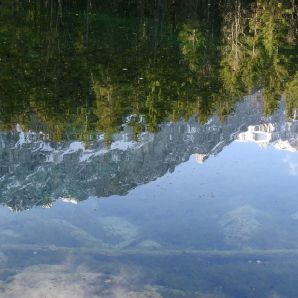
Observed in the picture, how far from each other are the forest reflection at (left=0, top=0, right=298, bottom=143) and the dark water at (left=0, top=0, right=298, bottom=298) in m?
0.10

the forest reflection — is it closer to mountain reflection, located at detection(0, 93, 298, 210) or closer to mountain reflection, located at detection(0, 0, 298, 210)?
mountain reflection, located at detection(0, 0, 298, 210)

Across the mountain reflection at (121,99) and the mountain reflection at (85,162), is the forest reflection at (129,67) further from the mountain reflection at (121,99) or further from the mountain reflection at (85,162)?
the mountain reflection at (85,162)

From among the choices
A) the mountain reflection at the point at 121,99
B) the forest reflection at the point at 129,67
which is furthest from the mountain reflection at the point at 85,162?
the forest reflection at the point at 129,67

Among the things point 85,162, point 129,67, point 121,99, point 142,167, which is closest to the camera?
point 85,162

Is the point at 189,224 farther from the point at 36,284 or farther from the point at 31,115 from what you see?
the point at 31,115

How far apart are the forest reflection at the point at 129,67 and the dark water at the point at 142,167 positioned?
100 millimetres

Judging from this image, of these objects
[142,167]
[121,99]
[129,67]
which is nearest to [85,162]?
[142,167]

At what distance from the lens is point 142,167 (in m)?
16.3

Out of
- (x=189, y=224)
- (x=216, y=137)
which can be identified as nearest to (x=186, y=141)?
(x=216, y=137)

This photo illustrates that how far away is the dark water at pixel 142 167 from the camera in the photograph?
10.7 m

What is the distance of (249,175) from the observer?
16578mm

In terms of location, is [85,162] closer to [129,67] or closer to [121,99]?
[121,99]

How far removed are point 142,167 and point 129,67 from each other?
10.3 metres

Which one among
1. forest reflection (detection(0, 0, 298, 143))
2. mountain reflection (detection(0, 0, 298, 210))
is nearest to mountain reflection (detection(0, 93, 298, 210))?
mountain reflection (detection(0, 0, 298, 210))
